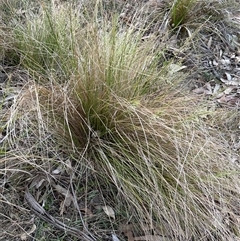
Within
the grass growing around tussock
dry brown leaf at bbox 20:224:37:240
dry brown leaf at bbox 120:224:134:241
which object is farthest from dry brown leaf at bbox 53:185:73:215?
dry brown leaf at bbox 120:224:134:241

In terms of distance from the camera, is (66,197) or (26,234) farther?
(66,197)

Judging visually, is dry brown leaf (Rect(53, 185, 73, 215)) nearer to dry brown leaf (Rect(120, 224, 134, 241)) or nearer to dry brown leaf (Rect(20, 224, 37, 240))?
dry brown leaf (Rect(20, 224, 37, 240))

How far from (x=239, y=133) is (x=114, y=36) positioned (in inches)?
36.8

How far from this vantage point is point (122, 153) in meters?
2.00

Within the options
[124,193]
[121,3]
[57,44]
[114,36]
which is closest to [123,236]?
[124,193]

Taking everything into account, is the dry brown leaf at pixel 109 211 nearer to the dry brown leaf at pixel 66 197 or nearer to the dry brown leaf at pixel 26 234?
the dry brown leaf at pixel 66 197

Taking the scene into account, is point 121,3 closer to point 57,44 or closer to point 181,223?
point 57,44

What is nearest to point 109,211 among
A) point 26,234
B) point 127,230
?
point 127,230

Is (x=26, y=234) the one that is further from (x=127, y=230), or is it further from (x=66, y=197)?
(x=127, y=230)

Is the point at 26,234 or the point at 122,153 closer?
the point at 26,234

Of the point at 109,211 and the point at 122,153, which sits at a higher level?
the point at 122,153

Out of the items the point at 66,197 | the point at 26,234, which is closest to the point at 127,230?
the point at 66,197

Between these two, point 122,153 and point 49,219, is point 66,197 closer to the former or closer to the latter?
point 49,219

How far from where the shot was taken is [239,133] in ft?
8.38
